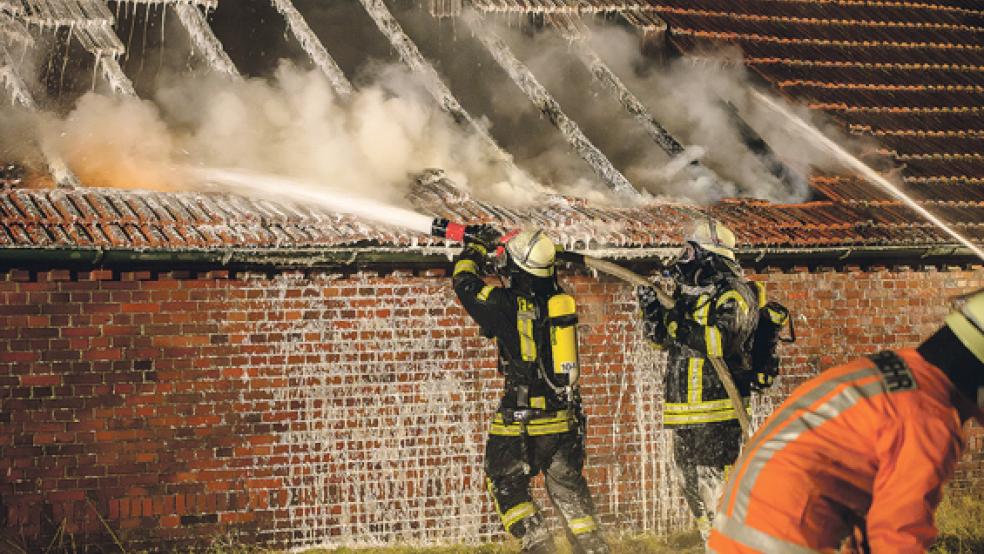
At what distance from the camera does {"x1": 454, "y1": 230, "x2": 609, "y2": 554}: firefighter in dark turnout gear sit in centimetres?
536

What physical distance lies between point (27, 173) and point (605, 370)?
13.6 ft

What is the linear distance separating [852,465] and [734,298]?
3248mm

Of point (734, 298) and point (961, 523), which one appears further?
point (961, 523)

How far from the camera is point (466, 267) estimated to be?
5.41 metres

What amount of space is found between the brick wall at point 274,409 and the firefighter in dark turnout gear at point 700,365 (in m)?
0.95

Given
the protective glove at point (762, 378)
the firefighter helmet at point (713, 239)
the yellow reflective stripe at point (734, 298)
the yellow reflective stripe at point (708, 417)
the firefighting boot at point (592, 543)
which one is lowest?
the firefighting boot at point (592, 543)

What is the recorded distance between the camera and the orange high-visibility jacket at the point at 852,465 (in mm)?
2238

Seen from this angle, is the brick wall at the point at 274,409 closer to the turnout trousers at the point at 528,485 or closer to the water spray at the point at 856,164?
the turnout trousers at the point at 528,485

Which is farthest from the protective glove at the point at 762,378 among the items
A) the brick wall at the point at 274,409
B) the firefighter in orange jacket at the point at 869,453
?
the firefighter in orange jacket at the point at 869,453

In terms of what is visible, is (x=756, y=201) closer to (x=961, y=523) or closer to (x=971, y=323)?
(x=961, y=523)

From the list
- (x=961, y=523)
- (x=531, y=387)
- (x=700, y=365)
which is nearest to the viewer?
(x=531, y=387)

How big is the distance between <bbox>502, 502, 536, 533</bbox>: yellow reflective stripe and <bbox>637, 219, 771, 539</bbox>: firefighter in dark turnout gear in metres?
1.10

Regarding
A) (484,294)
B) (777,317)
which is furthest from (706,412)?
(484,294)

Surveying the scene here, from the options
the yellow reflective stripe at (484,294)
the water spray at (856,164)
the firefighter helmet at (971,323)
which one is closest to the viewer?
the firefighter helmet at (971,323)
